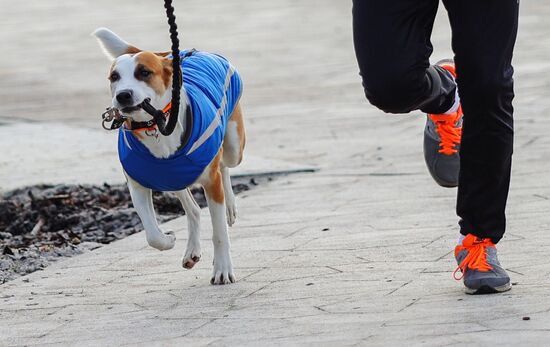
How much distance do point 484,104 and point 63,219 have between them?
3270 millimetres

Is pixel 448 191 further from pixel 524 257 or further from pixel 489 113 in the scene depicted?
pixel 489 113

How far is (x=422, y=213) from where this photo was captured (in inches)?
259

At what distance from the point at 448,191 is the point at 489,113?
2437mm

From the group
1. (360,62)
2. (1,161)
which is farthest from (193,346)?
(1,161)

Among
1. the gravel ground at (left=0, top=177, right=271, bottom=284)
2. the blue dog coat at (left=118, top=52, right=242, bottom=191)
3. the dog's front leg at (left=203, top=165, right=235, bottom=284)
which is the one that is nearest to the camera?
the blue dog coat at (left=118, top=52, right=242, bottom=191)

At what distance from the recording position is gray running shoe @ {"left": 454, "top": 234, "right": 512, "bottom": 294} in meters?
4.72

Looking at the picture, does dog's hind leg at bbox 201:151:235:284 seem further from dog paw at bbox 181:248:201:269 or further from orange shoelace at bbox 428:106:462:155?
orange shoelace at bbox 428:106:462:155

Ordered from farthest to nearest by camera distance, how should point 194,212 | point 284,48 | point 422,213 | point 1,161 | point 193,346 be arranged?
1. point 284,48
2. point 1,161
3. point 422,213
4. point 194,212
5. point 193,346

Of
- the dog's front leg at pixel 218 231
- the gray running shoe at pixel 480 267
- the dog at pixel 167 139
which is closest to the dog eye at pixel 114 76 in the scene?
the dog at pixel 167 139

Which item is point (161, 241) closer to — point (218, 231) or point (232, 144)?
point (218, 231)

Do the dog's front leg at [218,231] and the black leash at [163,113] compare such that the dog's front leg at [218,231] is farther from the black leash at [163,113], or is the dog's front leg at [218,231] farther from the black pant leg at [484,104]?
the black pant leg at [484,104]

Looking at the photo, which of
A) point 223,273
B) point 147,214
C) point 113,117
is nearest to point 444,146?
point 223,273

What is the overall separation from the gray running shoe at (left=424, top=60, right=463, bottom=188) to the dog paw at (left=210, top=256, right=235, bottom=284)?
98 centimetres

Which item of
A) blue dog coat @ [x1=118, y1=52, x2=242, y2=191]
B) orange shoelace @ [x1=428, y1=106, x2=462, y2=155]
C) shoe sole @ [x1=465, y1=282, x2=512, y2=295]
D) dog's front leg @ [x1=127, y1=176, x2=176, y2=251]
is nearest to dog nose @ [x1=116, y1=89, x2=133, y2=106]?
blue dog coat @ [x1=118, y1=52, x2=242, y2=191]
